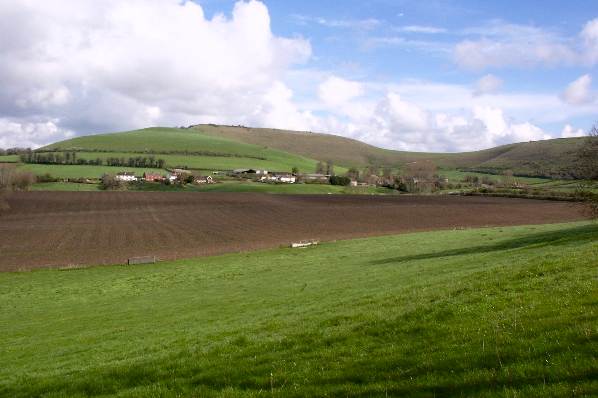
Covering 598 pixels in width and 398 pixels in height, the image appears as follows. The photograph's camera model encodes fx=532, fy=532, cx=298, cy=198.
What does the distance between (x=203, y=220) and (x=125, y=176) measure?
75.8 meters

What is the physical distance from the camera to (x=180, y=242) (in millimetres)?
64562

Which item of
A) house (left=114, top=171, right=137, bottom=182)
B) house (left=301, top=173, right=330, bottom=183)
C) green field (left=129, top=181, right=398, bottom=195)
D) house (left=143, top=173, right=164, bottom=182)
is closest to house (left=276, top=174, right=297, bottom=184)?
house (left=301, top=173, right=330, bottom=183)

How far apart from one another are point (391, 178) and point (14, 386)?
158 m

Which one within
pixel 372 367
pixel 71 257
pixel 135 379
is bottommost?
pixel 71 257

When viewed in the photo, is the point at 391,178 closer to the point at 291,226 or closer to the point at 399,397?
the point at 291,226

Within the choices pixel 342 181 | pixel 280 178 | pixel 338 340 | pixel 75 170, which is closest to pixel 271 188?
pixel 342 181

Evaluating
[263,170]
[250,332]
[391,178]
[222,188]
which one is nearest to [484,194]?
[391,178]

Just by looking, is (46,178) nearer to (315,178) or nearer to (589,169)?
(315,178)

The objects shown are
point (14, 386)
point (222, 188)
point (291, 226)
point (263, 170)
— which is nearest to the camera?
point (14, 386)

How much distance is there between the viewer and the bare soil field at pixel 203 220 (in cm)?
5972

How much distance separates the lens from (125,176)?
151 meters

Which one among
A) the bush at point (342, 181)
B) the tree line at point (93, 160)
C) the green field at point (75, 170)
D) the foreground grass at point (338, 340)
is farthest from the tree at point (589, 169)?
the tree line at point (93, 160)

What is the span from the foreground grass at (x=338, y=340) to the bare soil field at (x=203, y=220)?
2996 cm

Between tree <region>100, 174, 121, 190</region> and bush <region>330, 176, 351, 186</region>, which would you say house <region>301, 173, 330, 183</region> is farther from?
tree <region>100, 174, 121, 190</region>
